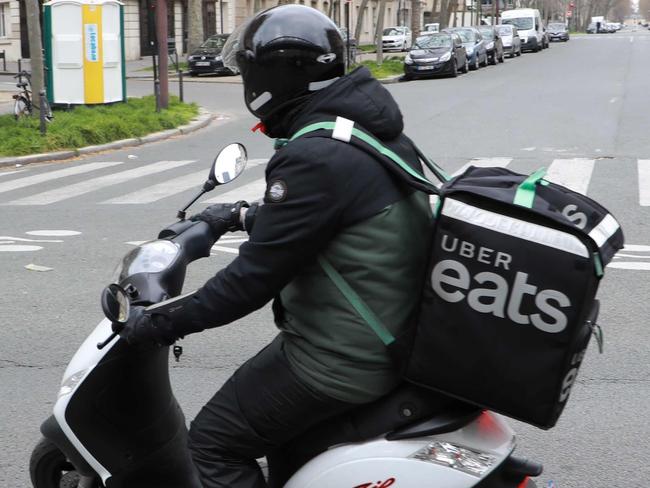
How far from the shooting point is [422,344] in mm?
2396

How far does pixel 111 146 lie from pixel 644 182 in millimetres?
8420

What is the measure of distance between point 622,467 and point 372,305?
1.98 meters

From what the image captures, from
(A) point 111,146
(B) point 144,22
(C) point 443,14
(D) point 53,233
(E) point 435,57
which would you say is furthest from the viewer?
(C) point 443,14

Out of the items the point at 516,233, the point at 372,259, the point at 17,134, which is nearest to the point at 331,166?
the point at 372,259

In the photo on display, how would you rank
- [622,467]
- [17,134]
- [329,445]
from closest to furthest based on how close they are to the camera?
[329,445] → [622,467] → [17,134]

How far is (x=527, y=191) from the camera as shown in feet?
7.60

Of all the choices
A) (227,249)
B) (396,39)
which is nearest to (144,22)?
(396,39)

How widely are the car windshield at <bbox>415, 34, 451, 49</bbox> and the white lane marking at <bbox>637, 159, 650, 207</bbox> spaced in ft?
66.1

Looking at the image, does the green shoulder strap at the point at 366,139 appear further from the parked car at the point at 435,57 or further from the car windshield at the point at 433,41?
the car windshield at the point at 433,41

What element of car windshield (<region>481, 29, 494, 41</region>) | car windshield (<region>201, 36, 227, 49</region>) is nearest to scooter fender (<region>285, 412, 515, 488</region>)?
car windshield (<region>201, 36, 227, 49</region>)

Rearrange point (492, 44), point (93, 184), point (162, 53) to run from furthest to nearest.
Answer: point (492, 44)
point (162, 53)
point (93, 184)

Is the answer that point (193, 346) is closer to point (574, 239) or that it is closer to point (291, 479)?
point (291, 479)

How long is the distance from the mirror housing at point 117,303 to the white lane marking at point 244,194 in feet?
24.9

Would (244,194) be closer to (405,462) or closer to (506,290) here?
(405,462)
